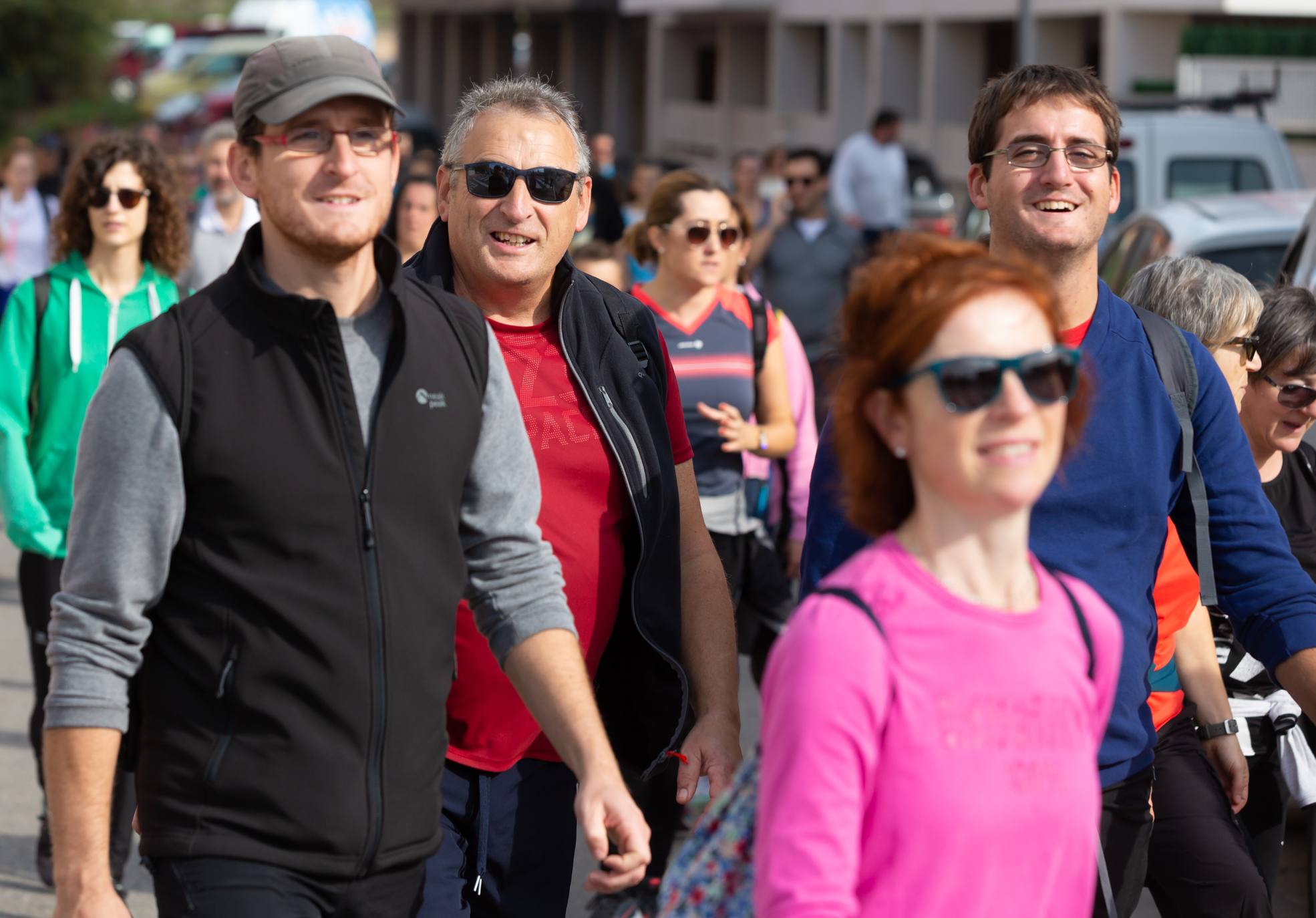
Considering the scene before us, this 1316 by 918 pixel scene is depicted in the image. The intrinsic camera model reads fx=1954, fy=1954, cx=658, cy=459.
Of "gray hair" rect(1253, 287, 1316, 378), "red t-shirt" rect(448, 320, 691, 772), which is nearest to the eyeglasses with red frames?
"red t-shirt" rect(448, 320, 691, 772)

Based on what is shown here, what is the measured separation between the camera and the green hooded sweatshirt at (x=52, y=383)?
19.2ft

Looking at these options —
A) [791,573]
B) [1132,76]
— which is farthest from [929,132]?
[791,573]

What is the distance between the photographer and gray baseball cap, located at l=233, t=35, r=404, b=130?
2.89 metres

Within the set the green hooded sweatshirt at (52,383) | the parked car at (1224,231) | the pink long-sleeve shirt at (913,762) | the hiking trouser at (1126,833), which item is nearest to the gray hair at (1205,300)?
the hiking trouser at (1126,833)

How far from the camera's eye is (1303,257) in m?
7.39

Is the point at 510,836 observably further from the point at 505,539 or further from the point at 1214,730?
the point at 1214,730

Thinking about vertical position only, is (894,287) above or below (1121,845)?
above

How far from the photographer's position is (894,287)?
257cm

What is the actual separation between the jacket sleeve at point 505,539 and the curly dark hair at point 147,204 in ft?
11.4

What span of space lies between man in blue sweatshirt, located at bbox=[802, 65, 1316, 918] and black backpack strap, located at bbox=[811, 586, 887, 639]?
0.92 meters

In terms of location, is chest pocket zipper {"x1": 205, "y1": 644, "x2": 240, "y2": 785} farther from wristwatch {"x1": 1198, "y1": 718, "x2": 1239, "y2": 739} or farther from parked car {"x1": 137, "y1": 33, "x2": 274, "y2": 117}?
parked car {"x1": 137, "y1": 33, "x2": 274, "y2": 117}

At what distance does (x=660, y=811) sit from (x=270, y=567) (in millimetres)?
2411

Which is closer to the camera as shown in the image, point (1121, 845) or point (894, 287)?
point (894, 287)

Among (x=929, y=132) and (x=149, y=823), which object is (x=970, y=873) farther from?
(x=929, y=132)
